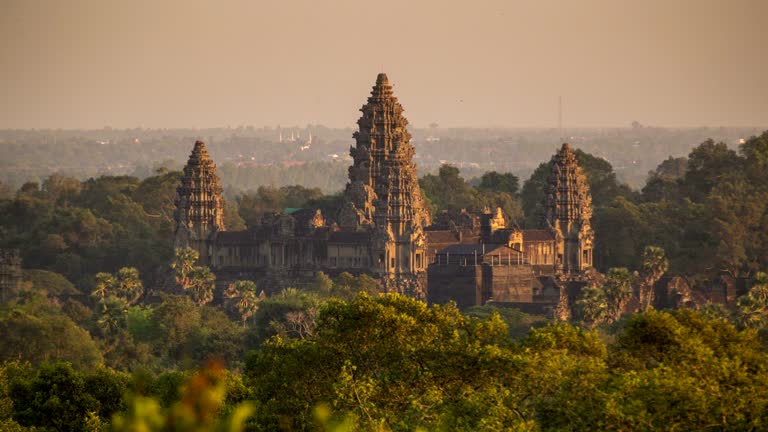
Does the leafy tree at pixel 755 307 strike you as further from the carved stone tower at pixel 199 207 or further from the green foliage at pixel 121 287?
the carved stone tower at pixel 199 207

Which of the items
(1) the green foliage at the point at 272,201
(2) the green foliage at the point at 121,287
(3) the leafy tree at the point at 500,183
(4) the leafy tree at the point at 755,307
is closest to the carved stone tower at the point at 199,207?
(2) the green foliage at the point at 121,287

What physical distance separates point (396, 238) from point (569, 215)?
1194cm

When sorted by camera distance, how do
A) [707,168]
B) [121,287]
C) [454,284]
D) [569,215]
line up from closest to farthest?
[454,284], [121,287], [569,215], [707,168]

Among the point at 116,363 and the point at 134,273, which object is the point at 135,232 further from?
the point at 116,363

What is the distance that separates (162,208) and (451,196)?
65.7 ft

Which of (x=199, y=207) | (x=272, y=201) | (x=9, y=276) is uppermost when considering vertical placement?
(x=199, y=207)

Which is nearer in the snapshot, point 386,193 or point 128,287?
point 128,287

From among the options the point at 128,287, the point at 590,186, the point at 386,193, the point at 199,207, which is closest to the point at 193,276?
the point at 128,287

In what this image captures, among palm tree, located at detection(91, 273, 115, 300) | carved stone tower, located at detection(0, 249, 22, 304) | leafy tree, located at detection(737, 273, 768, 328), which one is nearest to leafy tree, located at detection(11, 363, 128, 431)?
leafy tree, located at detection(737, 273, 768, 328)

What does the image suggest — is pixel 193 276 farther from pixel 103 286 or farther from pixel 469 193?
pixel 469 193

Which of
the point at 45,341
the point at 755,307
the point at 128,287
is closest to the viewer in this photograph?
the point at 45,341

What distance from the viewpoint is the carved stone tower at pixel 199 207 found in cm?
12344

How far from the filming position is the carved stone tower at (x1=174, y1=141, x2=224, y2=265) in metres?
123

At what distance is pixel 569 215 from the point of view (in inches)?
4860
